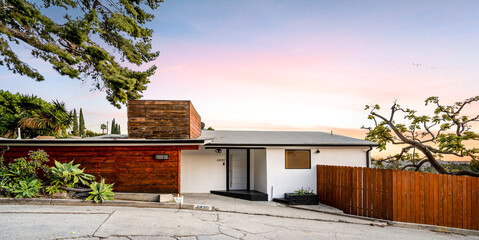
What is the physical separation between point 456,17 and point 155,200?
15018 millimetres

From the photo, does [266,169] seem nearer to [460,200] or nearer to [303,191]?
[303,191]

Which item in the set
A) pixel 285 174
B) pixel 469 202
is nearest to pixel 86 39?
pixel 285 174

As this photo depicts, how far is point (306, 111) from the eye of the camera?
1692 cm

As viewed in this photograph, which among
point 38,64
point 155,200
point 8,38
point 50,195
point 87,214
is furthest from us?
point 38,64

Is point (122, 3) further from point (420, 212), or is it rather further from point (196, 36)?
point (420, 212)

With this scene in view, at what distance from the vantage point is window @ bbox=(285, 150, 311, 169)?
12562mm

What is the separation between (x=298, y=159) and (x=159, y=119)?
6.19 metres

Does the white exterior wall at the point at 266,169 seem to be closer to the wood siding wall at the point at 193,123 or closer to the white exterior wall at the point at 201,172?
the white exterior wall at the point at 201,172

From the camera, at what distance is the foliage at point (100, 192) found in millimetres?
8709

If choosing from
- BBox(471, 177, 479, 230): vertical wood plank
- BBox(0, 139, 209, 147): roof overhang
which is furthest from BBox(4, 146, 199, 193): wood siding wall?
BBox(471, 177, 479, 230): vertical wood plank

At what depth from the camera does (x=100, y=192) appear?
28.8 ft

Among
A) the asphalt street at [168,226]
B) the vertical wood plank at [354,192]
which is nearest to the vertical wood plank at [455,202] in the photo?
the asphalt street at [168,226]

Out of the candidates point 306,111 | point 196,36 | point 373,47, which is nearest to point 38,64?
point 196,36

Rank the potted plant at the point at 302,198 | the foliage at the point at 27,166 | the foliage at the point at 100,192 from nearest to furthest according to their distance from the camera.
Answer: the foliage at the point at 100,192 < the foliage at the point at 27,166 < the potted plant at the point at 302,198
